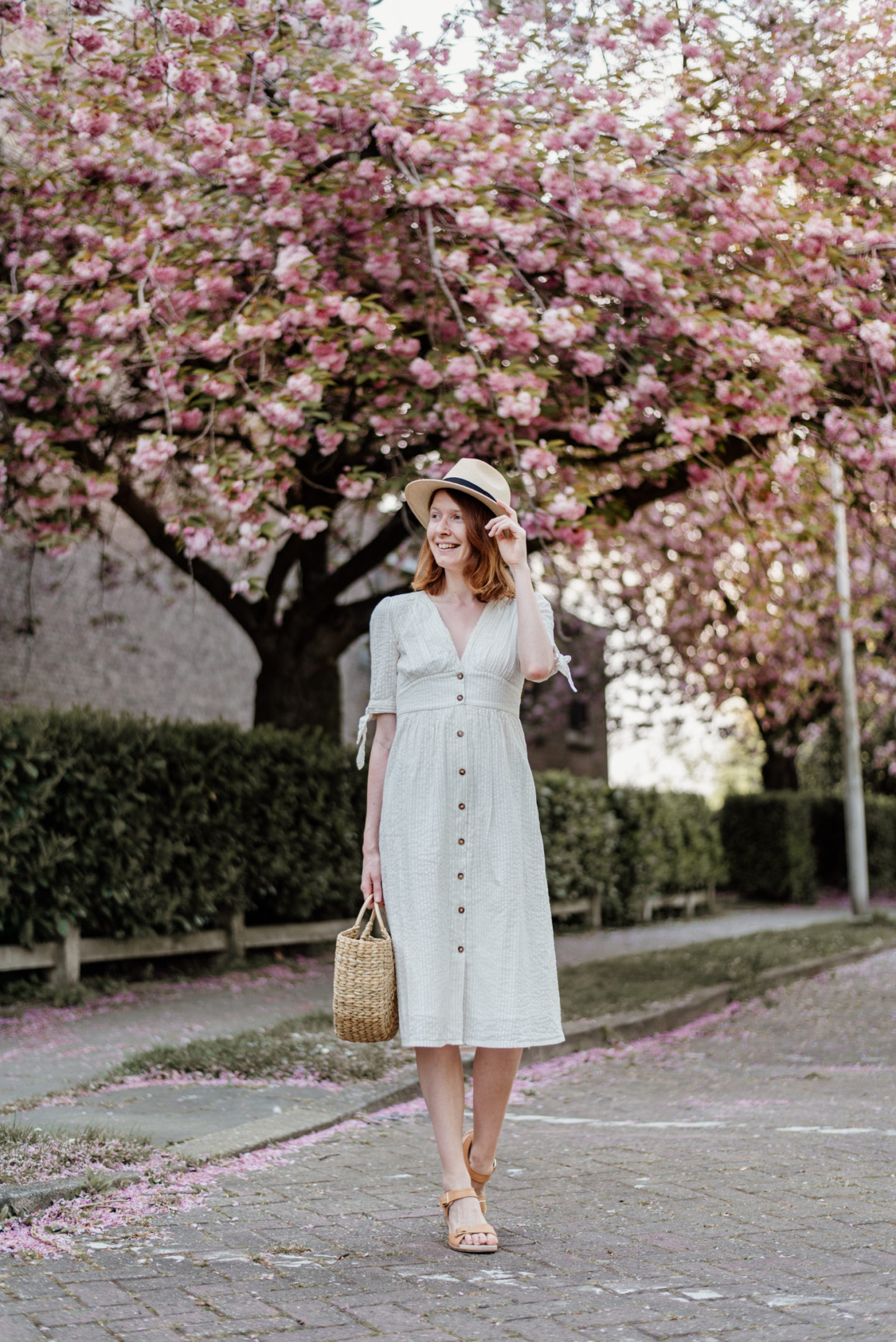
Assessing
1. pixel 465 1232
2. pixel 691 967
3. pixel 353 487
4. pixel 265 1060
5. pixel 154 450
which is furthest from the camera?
pixel 691 967

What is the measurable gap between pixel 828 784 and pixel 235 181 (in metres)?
27.8

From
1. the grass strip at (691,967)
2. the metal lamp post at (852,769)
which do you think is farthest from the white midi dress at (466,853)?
the metal lamp post at (852,769)

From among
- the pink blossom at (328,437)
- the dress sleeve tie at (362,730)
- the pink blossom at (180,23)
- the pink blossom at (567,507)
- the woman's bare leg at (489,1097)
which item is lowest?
the woman's bare leg at (489,1097)

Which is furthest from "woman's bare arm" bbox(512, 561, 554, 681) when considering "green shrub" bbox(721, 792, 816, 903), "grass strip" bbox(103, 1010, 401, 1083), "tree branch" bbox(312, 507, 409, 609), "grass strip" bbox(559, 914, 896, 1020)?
"green shrub" bbox(721, 792, 816, 903)

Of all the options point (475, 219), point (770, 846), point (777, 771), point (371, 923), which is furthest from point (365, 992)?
point (777, 771)

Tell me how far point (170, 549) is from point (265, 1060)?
19.3 ft

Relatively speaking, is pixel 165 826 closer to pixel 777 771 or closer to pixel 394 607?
pixel 394 607

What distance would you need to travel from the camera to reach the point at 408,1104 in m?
6.40

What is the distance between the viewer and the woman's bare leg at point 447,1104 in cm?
402

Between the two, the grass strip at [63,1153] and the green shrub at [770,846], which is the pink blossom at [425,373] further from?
the green shrub at [770,846]

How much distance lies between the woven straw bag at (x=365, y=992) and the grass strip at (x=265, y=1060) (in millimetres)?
2665

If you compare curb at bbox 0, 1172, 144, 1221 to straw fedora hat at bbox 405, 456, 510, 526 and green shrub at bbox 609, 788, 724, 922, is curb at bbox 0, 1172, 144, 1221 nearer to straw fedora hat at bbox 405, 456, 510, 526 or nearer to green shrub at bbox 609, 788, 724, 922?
straw fedora hat at bbox 405, 456, 510, 526

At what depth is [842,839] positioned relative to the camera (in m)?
27.7

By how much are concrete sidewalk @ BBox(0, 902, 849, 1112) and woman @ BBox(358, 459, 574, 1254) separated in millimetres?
2232
